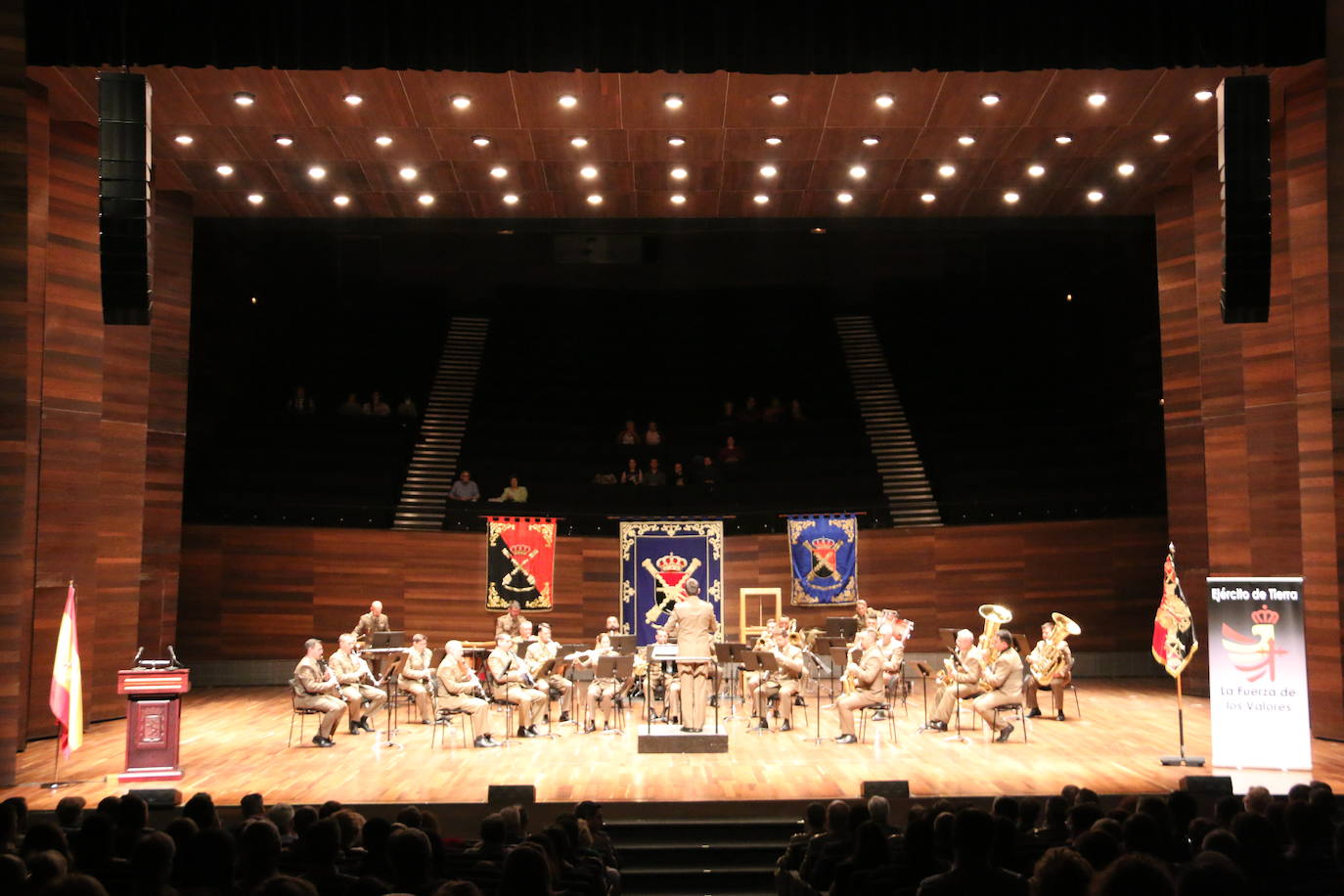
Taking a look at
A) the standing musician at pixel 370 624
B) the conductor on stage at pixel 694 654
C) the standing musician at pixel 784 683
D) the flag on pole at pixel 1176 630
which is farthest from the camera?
the standing musician at pixel 370 624

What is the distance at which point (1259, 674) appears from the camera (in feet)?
31.9

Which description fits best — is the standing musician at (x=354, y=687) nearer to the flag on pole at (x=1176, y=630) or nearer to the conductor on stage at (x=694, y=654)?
the conductor on stage at (x=694, y=654)

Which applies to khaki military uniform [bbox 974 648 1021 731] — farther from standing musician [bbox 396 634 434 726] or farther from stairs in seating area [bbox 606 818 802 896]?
standing musician [bbox 396 634 434 726]

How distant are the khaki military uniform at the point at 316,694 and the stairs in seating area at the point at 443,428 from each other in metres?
6.46

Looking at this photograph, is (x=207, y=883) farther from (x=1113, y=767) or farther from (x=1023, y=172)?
(x=1023, y=172)

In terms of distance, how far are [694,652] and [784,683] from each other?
1.68m

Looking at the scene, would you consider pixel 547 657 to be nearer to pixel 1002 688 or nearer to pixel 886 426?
pixel 1002 688

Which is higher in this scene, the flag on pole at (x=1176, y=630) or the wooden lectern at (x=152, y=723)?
the flag on pole at (x=1176, y=630)

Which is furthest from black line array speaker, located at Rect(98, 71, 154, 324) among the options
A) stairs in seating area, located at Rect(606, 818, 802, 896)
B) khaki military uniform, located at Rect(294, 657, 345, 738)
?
stairs in seating area, located at Rect(606, 818, 802, 896)

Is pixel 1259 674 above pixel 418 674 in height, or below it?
above

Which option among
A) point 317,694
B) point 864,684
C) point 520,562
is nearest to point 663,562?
point 520,562

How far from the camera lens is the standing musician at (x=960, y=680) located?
486 inches

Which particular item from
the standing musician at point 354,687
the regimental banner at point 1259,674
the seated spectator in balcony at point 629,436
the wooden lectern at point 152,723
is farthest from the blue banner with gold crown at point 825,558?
the wooden lectern at point 152,723

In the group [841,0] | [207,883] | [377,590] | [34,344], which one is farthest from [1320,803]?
[377,590]
